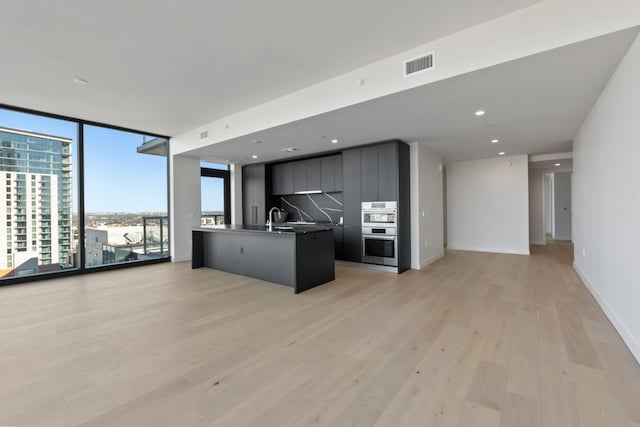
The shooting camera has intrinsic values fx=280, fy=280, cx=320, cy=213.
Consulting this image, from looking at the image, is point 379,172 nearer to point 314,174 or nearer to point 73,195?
point 314,174

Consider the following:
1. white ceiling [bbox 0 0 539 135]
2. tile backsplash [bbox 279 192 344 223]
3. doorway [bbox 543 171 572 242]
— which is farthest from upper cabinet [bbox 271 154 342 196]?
doorway [bbox 543 171 572 242]

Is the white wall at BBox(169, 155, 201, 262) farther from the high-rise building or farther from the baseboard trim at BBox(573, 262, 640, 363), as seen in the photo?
the baseboard trim at BBox(573, 262, 640, 363)

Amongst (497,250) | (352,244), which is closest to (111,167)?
(352,244)

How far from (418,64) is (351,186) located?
315cm

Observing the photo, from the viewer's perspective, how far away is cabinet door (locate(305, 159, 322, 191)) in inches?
264

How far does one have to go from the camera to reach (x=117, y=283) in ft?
14.8

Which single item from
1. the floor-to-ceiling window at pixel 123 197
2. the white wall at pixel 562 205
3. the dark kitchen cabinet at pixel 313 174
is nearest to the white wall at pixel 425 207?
the dark kitchen cabinet at pixel 313 174

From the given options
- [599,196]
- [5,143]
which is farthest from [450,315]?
[5,143]

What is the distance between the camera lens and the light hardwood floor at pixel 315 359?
162 centimetres

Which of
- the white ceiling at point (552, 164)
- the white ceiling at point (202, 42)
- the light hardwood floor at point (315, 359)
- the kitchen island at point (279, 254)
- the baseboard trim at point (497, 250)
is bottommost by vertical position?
the light hardwood floor at point (315, 359)

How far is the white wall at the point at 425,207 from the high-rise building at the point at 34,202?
633 centimetres

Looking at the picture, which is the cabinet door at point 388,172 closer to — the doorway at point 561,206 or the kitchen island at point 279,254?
the kitchen island at point 279,254

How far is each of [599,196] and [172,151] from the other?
289 inches

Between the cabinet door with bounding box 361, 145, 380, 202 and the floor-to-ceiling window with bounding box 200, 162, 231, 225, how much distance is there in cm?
409
